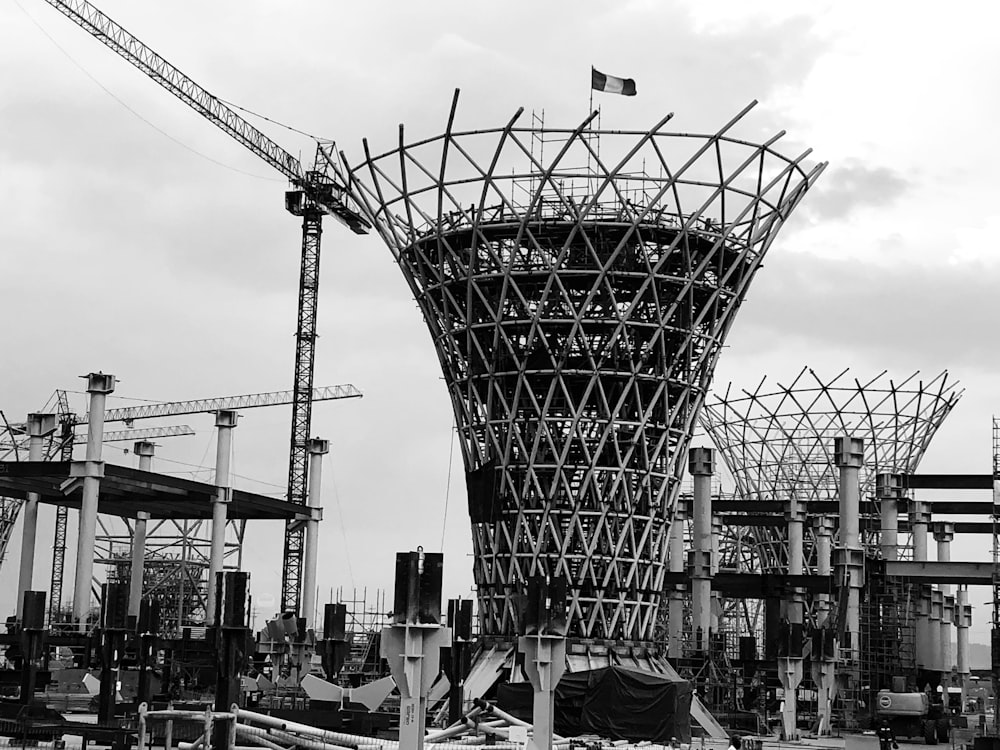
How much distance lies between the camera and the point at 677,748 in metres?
51.7

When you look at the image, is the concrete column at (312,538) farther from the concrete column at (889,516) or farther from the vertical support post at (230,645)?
the vertical support post at (230,645)

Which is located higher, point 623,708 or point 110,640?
point 110,640

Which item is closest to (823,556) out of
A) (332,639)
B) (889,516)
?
(889,516)

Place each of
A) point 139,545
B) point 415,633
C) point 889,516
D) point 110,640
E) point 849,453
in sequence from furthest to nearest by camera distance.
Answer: point 139,545, point 889,516, point 849,453, point 110,640, point 415,633

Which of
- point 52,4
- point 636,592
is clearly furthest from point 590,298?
point 52,4

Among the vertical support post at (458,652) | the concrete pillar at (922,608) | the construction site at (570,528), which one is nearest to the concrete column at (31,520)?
the construction site at (570,528)

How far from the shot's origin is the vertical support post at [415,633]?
2738 centimetres

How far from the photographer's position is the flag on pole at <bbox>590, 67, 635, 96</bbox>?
66.8 metres

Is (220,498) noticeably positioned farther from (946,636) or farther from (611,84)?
(946,636)

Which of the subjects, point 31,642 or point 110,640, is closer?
point 110,640

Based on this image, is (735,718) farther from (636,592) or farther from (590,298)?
(590,298)

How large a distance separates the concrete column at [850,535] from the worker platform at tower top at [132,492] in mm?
35209

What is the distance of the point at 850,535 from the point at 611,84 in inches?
1068

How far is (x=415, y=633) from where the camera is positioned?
27.4 m
